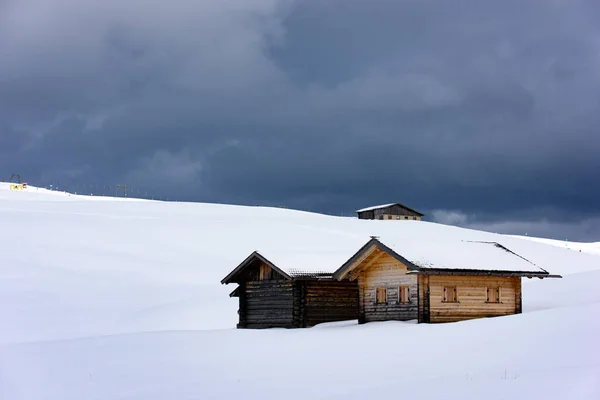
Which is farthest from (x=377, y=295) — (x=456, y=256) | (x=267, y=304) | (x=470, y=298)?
(x=267, y=304)

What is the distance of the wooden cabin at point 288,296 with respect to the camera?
135 ft

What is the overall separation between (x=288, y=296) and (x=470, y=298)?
9233 mm

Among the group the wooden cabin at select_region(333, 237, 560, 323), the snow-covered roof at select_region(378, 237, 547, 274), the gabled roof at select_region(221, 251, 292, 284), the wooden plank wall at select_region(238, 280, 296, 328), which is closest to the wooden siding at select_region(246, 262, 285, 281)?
the wooden plank wall at select_region(238, 280, 296, 328)

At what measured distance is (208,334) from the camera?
3719 centimetres

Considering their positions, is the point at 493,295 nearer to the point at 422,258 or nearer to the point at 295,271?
the point at 422,258

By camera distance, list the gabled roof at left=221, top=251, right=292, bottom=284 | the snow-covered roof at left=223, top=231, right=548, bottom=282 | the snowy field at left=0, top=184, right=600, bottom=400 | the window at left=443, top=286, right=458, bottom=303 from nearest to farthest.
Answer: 1. the snowy field at left=0, top=184, right=600, bottom=400
2. the snow-covered roof at left=223, top=231, right=548, bottom=282
3. the window at left=443, top=286, right=458, bottom=303
4. the gabled roof at left=221, top=251, right=292, bottom=284

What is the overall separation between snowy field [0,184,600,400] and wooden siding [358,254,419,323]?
1183mm

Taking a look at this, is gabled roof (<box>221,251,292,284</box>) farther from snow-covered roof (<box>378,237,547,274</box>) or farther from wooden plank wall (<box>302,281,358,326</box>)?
snow-covered roof (<box>378,237,547,274</box>)

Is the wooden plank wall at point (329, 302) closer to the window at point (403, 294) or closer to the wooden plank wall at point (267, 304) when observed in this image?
the wooden plank wall at point (267, 304)

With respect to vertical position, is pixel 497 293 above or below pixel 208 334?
above

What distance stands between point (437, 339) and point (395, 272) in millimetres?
8970

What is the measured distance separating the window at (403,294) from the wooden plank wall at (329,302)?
5774 mm

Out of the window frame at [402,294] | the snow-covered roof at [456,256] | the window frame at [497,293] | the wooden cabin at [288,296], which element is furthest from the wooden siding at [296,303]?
the window frame at [497,293]

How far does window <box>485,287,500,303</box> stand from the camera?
38.4 m
